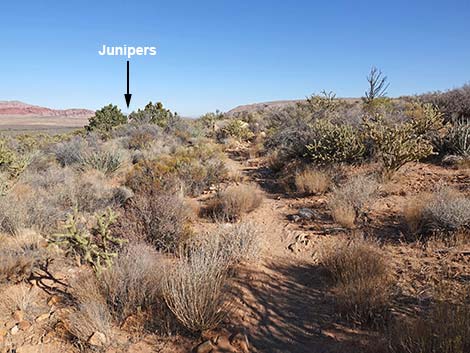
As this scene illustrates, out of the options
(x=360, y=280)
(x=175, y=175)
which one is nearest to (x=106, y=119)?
(x=175, y=175)

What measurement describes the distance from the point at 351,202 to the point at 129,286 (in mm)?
4428

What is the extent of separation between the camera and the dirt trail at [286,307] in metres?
3.14

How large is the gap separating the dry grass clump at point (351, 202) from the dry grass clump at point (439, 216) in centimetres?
89

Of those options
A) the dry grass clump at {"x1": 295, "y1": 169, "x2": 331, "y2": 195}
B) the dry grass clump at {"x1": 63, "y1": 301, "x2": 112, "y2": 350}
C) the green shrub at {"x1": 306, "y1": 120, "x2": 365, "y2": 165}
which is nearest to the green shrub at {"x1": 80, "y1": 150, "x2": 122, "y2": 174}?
the dry grass clump at {"x1": 295, "y1": 169, "x2": 331, "y2": 195}

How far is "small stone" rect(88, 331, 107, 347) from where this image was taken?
3.02 m

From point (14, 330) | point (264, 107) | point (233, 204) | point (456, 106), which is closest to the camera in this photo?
point (14, 330)

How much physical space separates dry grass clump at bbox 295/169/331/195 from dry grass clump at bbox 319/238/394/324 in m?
3.26

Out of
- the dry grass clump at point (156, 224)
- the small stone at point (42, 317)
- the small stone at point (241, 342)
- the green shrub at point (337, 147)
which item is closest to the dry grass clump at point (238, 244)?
the dry grass clump at point (156, 224)

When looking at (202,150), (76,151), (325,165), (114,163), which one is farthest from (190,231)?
(76,151)

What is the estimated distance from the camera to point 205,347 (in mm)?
2980

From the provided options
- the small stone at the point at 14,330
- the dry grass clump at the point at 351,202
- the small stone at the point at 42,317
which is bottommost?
the small stone at the point at 14,330

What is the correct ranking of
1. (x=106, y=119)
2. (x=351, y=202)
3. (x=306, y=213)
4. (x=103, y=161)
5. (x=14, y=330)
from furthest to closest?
(x=106, y=119) < (x=103, y=161) < (x=306, y=213) < (x=351, y=202) < (x=14, y=330)

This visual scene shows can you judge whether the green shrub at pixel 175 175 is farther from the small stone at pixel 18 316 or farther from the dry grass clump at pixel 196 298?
the dry grass clump at pixel 196 298

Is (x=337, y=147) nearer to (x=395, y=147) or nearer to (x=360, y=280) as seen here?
(x=395, y=147)
